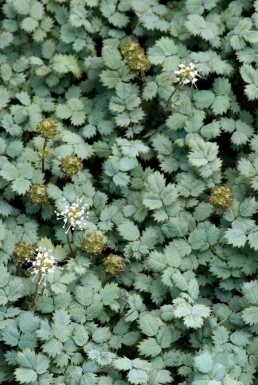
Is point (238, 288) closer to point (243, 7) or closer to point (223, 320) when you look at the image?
point (223, 320)

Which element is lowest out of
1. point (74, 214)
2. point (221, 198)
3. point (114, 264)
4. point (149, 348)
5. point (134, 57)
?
point (149, 348)

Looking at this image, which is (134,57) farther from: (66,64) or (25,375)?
(25,375)

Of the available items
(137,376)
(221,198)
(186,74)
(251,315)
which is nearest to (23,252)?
(137,376)

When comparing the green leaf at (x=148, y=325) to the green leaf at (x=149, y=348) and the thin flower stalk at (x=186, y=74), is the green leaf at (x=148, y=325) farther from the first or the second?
the thin flower stalk at (x=186, y=74)

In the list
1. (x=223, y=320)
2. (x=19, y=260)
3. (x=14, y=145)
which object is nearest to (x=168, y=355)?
(x=223, y=320)

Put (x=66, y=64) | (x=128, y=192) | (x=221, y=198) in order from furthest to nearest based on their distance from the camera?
1. (x=66, y=64)
2. (x=128, y=192)
3. (x=221, y=198)

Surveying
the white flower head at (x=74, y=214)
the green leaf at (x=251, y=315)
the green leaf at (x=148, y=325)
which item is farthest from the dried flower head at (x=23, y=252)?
the green leaf at (x=251, y=315)
